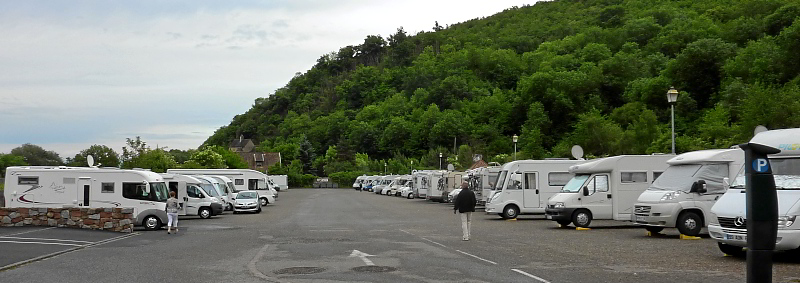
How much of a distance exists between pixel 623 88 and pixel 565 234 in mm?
81417

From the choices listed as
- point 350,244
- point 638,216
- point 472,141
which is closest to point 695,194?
point 638,216

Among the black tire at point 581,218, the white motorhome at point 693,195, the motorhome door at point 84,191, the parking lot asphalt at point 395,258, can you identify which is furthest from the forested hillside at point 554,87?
the motorhome door at point 84,191

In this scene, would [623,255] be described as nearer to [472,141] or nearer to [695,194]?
[695,194]

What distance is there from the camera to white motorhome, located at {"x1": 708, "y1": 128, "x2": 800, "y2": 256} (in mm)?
13516

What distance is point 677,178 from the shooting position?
21.0m

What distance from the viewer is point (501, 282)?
11328 mm

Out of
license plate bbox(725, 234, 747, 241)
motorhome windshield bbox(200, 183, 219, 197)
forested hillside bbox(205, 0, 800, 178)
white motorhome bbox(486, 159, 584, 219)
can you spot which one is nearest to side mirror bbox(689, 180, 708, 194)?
license plate bbox(725, 234, 747, 241)

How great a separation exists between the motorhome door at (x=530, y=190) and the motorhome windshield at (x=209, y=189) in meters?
15.3

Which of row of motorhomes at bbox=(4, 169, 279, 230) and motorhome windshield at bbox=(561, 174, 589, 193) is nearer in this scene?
motorhome windshield at bbox=(561, 174, 589, 193)

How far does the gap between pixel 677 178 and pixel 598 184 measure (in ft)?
16.1

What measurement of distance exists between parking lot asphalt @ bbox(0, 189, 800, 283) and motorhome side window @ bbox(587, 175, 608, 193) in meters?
1.96

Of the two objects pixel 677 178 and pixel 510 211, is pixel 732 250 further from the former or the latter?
pixel 510 211

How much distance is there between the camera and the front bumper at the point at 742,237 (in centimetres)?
1346

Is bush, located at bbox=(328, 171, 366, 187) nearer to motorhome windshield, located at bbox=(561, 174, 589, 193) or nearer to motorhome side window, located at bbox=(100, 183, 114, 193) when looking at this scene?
motorhome side window, located at bbox=(100, 183, 114, 193)
